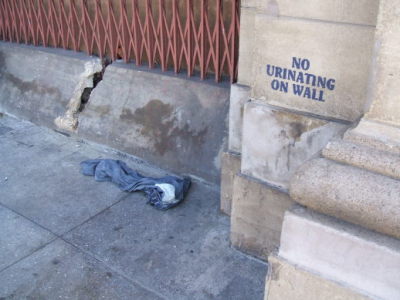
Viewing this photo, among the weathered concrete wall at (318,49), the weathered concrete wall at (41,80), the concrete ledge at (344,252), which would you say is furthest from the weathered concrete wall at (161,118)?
the concrete ledge at (344,252)

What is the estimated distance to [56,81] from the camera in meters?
7.43

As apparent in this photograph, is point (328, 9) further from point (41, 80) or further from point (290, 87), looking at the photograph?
point (41, 80)

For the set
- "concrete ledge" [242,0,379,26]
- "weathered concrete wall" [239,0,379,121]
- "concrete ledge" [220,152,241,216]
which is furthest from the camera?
"concrete ledge" [220,152,241,216]

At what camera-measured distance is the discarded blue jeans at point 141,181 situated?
527 cm

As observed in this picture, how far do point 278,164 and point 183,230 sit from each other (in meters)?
1.36

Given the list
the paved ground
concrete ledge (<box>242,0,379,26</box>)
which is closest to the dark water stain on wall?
the paved ground

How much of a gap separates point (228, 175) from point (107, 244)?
140 cm

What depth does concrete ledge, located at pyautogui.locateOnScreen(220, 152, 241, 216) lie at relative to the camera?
15.5ft

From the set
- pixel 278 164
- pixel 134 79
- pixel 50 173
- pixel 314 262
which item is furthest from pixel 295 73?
pixel 50 173

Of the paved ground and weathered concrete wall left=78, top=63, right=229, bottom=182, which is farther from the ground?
weathered concrete wall left=78, top=63, right=229, bottom=182

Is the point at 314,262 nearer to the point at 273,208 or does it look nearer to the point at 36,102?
the point at 273,208

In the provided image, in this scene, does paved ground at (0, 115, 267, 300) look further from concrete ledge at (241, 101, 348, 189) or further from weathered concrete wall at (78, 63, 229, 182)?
concrete ledge at (241, 101, 348, 189)

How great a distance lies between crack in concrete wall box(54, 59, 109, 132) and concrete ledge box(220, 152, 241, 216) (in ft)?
9.73

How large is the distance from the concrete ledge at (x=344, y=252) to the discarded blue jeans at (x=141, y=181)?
2616 mm
